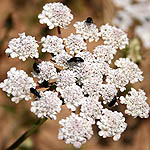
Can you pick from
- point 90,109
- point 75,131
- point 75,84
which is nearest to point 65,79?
point 75,84

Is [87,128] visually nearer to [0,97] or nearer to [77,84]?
[77,84]

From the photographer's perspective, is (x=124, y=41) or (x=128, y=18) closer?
(x=124, y=41)

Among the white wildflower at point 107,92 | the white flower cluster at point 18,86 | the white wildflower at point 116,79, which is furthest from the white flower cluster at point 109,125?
the white flower cluster at point 18,86

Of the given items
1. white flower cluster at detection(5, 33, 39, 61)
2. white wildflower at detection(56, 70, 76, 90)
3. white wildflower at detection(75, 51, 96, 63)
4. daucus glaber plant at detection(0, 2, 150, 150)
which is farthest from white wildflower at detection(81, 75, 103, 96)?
white flower cluster at detection(5, 33, 39, 61)

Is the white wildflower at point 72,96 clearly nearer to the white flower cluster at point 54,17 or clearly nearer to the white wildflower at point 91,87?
the white wildflower at point 91,87

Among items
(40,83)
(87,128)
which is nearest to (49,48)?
(40,83)

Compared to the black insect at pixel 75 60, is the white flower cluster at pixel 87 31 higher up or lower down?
higher up

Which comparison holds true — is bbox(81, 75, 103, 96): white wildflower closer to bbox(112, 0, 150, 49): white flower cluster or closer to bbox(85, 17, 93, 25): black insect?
bbox(85, 17, 93, 25): black insect
